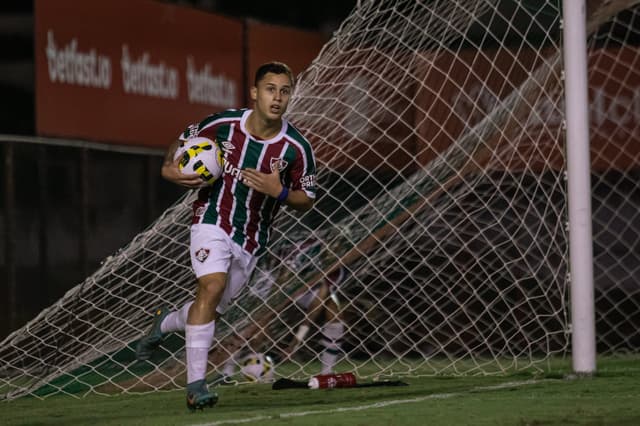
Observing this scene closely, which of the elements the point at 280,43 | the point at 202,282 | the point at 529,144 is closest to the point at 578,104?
the point at 529,144

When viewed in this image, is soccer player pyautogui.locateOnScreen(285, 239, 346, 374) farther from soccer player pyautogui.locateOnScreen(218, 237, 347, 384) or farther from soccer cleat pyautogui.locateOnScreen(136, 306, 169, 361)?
soccer cleat pyautogui.locateOnScreen(136, 306, 169, 361)

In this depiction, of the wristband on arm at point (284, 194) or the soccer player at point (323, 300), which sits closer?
the wristband on arm at point (284, 194)

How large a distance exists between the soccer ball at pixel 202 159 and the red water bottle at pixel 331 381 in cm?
142

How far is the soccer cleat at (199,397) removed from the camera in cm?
559

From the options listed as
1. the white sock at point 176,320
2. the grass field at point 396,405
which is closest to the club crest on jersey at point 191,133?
the white sock at point 176,320

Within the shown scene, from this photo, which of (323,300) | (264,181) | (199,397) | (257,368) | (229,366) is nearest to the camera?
(199,397)

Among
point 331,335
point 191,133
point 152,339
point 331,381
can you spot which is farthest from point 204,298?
point 331,335

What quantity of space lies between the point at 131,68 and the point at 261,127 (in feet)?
12.1

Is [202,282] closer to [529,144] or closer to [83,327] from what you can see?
[83,327]

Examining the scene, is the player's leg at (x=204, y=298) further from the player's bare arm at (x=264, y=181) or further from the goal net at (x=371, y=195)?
the goal net at (x=371, y=195)

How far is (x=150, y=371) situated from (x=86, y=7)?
2.81 m

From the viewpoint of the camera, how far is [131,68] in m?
9.49

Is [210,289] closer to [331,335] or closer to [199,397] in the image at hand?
[199,397]

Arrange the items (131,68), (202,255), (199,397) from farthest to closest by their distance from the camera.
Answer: (131,68), (202,255), (199,397)
